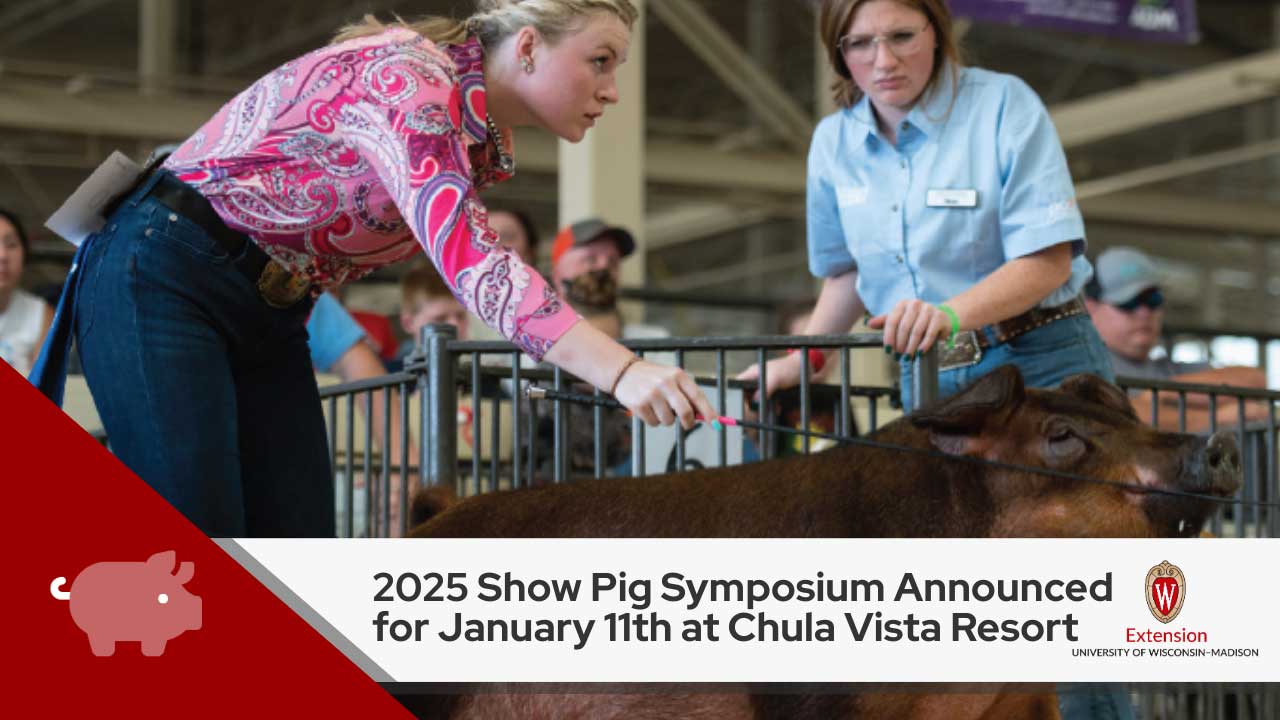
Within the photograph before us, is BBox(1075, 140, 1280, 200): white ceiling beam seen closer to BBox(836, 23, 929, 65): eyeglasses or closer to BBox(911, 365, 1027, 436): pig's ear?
BBox(836, 23, 929, 65): eyeglasses

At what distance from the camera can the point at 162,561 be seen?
2.15 metres

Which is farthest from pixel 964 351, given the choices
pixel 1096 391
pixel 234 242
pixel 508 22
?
pixel 234 242

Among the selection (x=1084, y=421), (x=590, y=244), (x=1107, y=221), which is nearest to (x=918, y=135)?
(x=1084, y=421)

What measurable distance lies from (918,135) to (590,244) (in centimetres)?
322

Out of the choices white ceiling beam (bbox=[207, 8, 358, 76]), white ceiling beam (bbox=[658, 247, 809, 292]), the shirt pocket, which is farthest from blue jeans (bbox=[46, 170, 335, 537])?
white ceiling beam (bbox=[658, 247, 809, 292])

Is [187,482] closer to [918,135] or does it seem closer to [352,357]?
[918,135]

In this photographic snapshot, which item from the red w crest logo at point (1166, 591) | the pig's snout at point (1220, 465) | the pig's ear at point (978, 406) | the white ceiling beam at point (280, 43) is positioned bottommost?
the red w crest logo at point (1166, 591)

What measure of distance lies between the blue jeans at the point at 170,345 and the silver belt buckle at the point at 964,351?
1.44 m

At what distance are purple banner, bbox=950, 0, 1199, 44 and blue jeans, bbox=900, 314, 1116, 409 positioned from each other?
15.0 feet

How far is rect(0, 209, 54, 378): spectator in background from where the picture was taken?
5.82m

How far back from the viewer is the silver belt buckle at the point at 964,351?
333 centimetres

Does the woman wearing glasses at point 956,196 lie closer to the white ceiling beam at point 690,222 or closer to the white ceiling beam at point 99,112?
the white ceiling beam at point 99,112

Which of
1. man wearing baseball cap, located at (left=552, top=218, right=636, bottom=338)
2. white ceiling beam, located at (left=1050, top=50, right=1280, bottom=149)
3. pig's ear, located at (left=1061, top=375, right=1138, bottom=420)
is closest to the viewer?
pig's ear, located at (left=1061, top=375, right=1138, bottom=420)

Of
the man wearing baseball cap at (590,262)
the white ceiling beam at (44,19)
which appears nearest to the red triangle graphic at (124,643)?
the man wearing baseball cap at (590,262)
